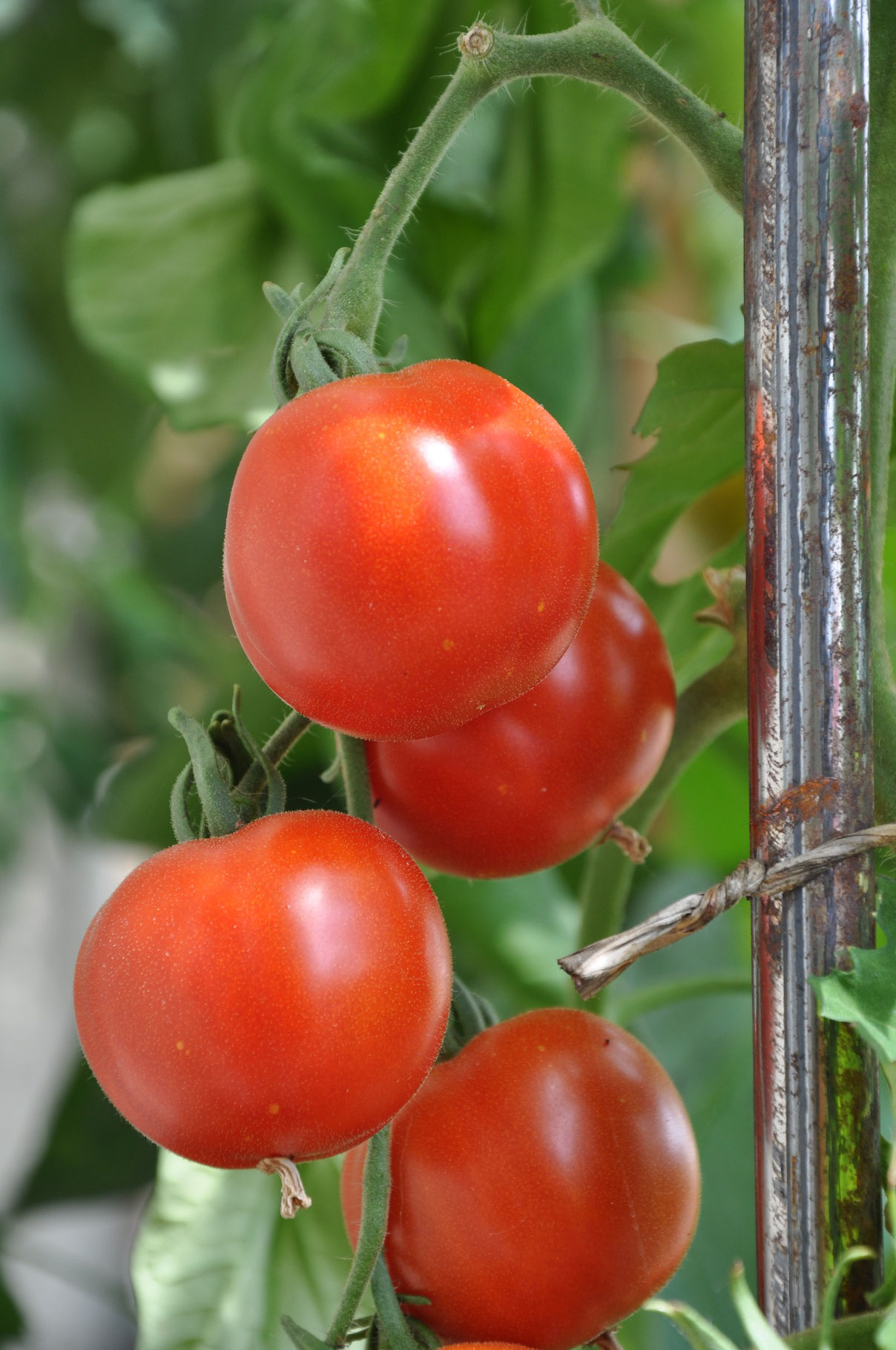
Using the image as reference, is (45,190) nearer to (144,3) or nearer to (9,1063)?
(144,3)

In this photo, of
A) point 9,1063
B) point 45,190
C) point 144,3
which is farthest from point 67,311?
point 9,1063

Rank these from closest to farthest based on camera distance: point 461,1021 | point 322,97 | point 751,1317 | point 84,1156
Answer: point 751,1317
point 461,1021
point 322,97
point 84,1156

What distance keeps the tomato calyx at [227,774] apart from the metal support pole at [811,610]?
84 millimetres

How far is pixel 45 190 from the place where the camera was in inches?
31.4

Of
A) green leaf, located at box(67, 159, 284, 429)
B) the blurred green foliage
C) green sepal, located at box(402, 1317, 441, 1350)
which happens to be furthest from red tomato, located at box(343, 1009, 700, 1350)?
green leaf, located at box(67, 159, 284, 429)

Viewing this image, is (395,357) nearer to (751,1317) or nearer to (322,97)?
(751,1317)

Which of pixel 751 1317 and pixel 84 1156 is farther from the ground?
pixel 751 1317

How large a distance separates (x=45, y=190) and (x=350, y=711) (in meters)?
0.72

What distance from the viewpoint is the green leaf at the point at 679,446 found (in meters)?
0.29

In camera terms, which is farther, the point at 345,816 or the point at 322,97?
the point at 322,97

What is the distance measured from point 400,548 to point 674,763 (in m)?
0.13

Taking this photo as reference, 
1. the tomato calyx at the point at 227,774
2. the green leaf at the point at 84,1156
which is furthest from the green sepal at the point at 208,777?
the green leaf at the point at 84,1156

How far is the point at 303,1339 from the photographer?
21 centimetres

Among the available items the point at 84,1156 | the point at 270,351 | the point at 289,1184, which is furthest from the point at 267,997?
the point at 84,1156
